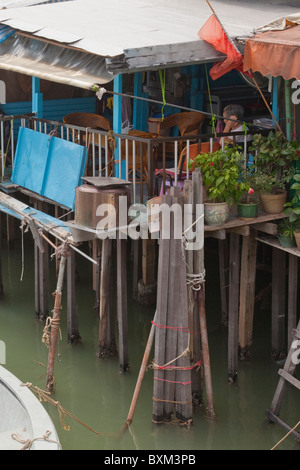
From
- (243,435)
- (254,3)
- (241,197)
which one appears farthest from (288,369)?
(254,3)

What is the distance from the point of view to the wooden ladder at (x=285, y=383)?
33.9 ft

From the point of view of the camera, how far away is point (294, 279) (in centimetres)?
1176

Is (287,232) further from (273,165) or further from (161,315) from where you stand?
(161,315)

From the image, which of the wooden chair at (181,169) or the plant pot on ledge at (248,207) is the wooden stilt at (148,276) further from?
the plant pot on ledge at (248,207)

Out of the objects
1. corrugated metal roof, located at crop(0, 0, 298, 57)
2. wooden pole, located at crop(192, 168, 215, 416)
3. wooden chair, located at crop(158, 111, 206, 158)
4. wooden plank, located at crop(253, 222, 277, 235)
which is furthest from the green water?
corrugated metal roof, located at crop(0, 0, 298, 57)

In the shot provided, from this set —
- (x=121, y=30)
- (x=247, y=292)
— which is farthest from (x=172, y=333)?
(x=121, y=30)

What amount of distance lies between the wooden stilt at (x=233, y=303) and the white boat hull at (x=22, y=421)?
3294mm

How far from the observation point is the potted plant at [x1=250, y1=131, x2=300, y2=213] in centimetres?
1118

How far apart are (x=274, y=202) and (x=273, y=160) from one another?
0.49m

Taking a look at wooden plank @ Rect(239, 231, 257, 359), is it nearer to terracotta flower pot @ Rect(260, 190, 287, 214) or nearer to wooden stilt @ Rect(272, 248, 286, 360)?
wooden stilt @ Rect(272, 248, 286, 360)

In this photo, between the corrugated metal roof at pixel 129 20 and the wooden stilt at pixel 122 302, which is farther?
the wooden stilt at pixel 122 302

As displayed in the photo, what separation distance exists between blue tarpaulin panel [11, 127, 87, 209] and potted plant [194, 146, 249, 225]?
2099mm

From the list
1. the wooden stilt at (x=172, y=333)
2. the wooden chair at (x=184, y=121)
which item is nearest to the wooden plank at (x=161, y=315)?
the wooden stilt at (x=172, y=333)
